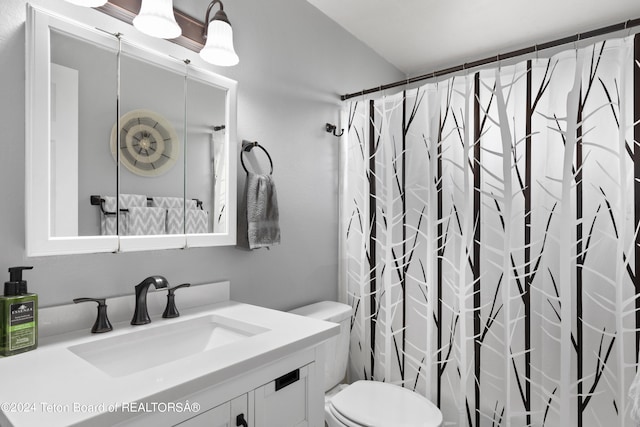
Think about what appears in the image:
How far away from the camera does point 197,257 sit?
148 cm

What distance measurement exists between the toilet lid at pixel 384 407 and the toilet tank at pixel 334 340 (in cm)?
15

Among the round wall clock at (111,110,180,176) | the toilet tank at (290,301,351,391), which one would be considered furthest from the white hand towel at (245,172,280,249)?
the toilet tank at (290,301,351,391)

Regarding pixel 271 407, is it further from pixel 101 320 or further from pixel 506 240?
pixel 506 240

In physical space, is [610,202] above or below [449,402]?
above

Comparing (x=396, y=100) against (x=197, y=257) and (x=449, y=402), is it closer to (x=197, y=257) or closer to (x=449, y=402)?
(x=197, y=257)

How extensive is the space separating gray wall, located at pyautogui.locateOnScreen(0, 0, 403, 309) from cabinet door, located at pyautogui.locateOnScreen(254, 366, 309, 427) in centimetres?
62

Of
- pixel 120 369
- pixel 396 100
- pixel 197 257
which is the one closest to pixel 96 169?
pixel 197 257

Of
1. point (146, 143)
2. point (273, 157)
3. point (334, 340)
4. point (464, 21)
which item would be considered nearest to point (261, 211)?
point (273, 157)

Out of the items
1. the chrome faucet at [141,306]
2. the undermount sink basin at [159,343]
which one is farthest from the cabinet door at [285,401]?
the chrome faucet at [141,306]

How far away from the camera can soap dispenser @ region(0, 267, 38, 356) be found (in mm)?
896

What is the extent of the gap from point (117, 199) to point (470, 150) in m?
1.52

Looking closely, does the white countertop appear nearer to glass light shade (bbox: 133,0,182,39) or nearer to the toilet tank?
the toilet tank

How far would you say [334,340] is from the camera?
188 cm

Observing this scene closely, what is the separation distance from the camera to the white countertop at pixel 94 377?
664mm
